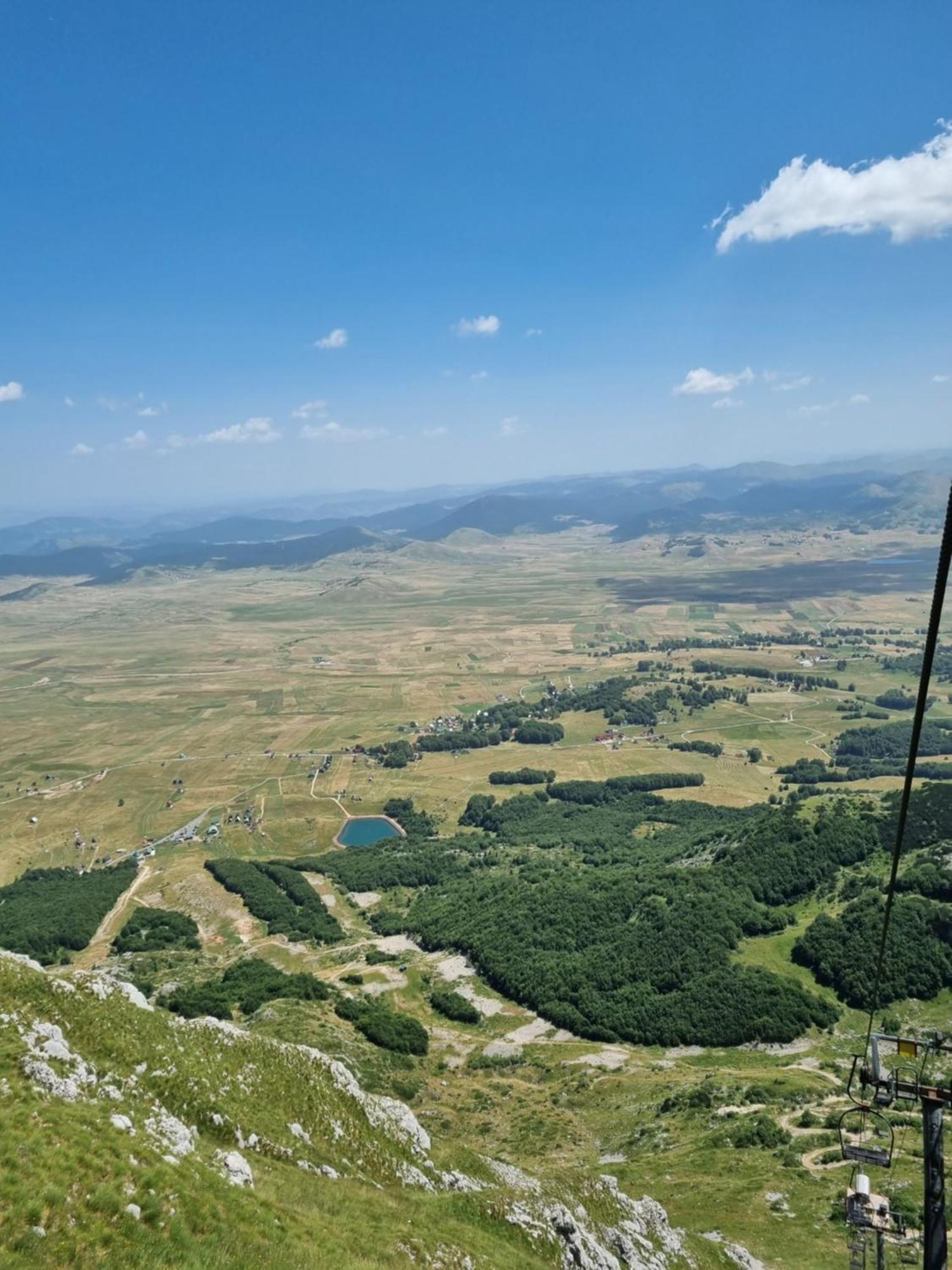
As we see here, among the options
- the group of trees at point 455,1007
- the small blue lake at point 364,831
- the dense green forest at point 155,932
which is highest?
the group of trees at point 455,1007

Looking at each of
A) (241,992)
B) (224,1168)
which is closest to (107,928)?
(241,992)

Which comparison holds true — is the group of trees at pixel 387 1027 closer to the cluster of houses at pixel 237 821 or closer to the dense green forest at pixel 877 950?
the dense green forest at pixel 877 950

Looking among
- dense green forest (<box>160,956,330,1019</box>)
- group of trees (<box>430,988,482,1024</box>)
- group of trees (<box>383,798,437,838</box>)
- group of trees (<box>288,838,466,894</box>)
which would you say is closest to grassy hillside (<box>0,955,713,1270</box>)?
dense green forest (<box>160,956,330,1019</box>)

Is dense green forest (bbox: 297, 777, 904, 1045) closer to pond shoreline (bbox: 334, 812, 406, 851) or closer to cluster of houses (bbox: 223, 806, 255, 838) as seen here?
pond shoreline (bbox: 334, 812, 406, 851)

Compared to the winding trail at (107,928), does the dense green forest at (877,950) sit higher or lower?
higher

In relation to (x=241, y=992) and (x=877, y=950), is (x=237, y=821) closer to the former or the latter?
(x=241, y=992)

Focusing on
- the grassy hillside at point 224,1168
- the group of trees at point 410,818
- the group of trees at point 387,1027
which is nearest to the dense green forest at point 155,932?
the group of trees at point 387,1027

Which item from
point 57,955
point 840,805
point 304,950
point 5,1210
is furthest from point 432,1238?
point 840,805
